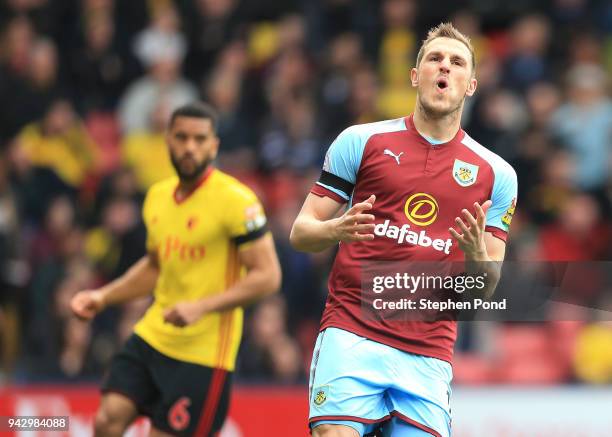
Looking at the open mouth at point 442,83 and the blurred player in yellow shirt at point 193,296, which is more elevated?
the open mouth at point 442,83

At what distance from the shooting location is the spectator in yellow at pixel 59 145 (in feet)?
45.6

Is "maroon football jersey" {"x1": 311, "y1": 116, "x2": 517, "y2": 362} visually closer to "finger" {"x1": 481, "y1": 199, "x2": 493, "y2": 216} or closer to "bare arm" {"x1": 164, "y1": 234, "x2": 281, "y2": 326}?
"finger" {"x1": 481, "y1": 199, "x2": 493, "y2": 216}

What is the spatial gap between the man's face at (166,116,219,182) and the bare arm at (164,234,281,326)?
0.64 meters

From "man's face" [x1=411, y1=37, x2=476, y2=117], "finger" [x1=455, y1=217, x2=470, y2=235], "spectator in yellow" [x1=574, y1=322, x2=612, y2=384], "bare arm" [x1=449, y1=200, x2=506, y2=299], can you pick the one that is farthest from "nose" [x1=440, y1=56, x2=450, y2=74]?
"spectator in yellow" [x1=574, y1=322, x2=612, y2=384]

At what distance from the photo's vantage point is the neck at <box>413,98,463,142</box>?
635cm

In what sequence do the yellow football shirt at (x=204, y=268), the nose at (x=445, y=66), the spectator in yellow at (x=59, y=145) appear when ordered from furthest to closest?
the spectator in yellow at (x=59, y=145)
the yellow football shirt at (x=204, y=268)
the nose at (x=445, y=66)

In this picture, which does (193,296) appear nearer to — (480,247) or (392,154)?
(392,154)

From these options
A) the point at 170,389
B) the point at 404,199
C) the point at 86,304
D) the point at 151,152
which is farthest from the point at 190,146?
the point at 151,152

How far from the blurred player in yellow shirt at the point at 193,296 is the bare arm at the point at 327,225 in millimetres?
1635

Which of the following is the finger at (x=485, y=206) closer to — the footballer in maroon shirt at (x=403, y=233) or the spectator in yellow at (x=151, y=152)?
the footballer in maroon shirt at (x=403, y=233)

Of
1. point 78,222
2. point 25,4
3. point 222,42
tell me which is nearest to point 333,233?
point 78,222

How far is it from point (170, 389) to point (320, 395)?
1992 mm

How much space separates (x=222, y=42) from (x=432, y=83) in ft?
29.4

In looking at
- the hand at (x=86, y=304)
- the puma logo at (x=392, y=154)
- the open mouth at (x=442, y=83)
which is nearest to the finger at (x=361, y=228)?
the puma logo at (x=392, y=154)
